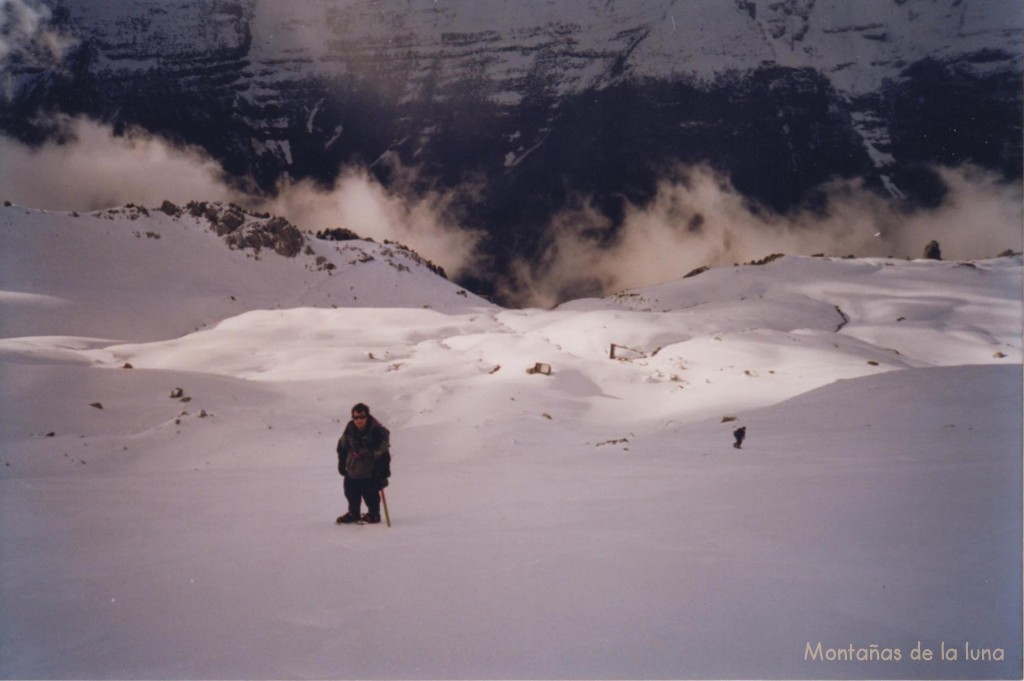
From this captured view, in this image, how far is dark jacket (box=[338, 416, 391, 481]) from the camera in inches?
187

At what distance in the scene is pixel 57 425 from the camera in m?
9.19

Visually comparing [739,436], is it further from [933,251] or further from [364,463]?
[933,251]

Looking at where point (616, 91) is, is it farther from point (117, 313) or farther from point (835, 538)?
point (835, 538)

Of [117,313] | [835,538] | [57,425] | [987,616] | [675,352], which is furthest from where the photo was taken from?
[117,313]

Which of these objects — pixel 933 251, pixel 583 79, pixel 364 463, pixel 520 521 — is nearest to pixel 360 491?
pixel 364 463

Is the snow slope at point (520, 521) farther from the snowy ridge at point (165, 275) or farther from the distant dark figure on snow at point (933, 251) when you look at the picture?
the distant dark figure on snow at point (933, 251)

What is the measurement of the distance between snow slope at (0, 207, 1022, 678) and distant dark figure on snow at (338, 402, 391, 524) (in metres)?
0.36

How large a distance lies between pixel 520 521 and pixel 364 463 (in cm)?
144

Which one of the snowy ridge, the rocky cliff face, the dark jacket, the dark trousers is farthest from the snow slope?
the rocky cliff face

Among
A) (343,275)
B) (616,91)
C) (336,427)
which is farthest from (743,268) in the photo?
(616,91)

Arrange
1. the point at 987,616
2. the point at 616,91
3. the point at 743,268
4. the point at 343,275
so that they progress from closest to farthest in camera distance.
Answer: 1. the point at 987,616
2. the point at 743,268
3. the point at 343,275
4. the point at 616,91

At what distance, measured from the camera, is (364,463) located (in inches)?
187

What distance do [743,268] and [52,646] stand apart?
36947 mm

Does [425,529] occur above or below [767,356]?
below
